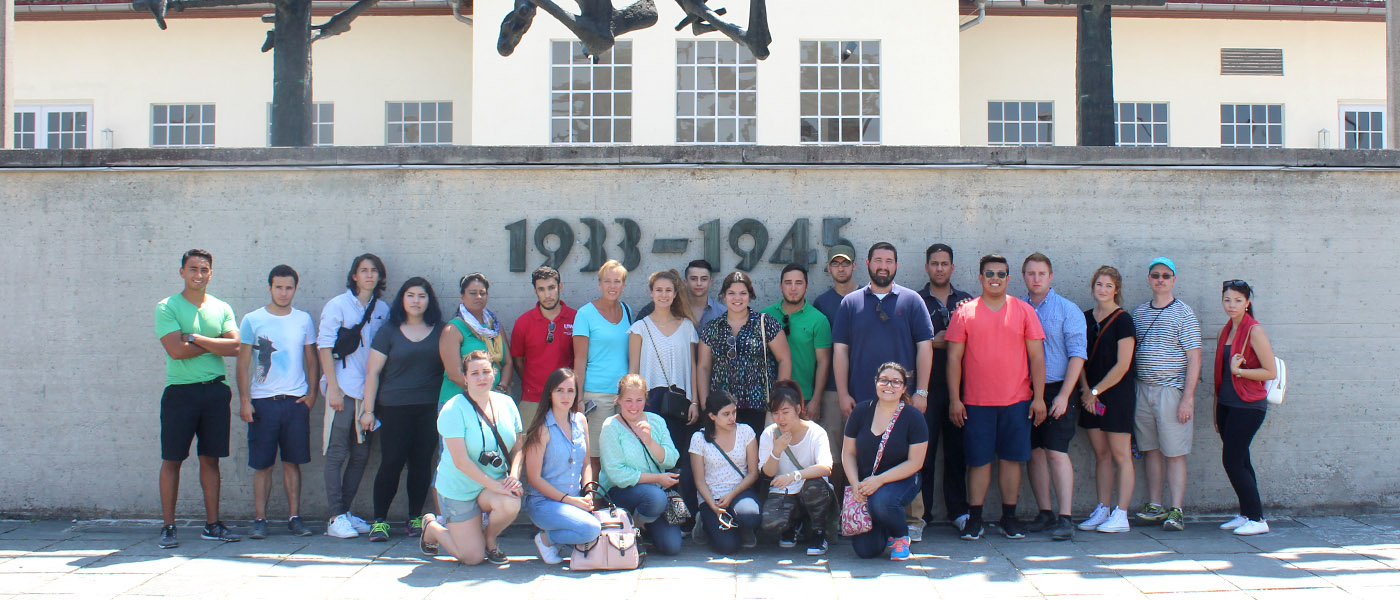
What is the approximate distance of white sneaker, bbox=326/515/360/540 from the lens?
6.34 meters

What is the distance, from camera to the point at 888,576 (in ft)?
17.4

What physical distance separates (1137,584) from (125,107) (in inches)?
654

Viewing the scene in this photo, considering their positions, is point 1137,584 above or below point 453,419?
below

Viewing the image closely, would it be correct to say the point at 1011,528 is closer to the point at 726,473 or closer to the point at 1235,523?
the point at 1235,523

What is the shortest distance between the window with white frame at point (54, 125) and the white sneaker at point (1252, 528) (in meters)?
17.0

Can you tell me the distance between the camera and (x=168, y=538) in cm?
607

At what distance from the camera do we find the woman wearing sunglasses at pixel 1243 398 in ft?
20.7

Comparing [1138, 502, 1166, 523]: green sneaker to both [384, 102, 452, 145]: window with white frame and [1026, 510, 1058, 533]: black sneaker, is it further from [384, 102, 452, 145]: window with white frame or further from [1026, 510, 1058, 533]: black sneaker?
[384, 102, 452, 145]: window with white frame

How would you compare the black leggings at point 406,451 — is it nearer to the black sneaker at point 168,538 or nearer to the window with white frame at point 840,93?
the black sneaker at point 168,538

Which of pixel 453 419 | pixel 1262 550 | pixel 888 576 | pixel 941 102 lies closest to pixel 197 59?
pixel 941 102

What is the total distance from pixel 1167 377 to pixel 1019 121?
1041 centimetres

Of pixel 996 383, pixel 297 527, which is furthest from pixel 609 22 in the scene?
pixel 297 527

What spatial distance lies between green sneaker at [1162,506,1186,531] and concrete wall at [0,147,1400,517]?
0.71 meters

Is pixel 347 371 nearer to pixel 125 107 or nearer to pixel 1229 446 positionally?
pixel 1229 446
